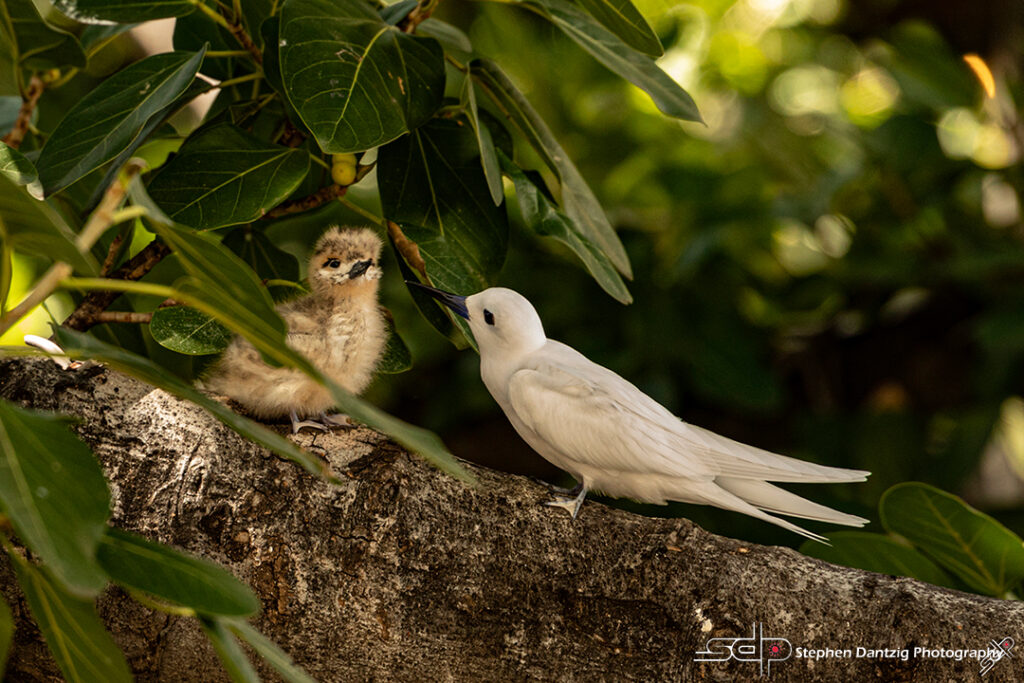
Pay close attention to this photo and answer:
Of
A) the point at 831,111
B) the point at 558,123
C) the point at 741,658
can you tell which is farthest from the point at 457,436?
the point at 831,111

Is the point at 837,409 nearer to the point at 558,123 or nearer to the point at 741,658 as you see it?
the point at 558,123

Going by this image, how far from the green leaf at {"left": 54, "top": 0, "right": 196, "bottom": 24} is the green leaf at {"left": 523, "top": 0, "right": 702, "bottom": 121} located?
0.40 meters

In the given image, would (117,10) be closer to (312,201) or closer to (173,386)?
(312,201)

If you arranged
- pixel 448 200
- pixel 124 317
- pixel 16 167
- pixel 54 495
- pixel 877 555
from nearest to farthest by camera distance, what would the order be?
pixel 54 495 < pixel 16 167 < pixel 124 317 < pixel 448 200 < pixel 877 555

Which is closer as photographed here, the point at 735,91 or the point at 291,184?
the point at 291,184

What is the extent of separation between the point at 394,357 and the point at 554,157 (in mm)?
332

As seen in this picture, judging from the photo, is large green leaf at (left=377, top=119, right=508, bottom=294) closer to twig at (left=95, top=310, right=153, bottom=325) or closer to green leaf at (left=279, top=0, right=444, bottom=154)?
green leaf at (left=279, top=0, right=444, bottom=154)

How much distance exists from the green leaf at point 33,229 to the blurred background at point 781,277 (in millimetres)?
1231

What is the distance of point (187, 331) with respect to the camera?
3.24 ft

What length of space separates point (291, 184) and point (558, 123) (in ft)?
4.82

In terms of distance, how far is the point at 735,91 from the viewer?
2.71 meters

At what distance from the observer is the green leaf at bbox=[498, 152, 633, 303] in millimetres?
968

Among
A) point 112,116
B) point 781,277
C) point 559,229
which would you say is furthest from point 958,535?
point 781,277

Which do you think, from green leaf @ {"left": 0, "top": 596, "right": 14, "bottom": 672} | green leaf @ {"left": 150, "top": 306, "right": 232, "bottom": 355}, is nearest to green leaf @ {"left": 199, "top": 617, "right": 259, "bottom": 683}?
green leaf @ {"left": 0, "top": 596, "right": 14, "bottom": 672}
